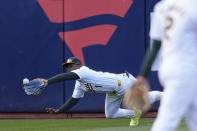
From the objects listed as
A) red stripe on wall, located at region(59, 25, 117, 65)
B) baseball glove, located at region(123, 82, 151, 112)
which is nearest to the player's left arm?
red stripe on wall, located at region(59, 25, 117, 65)

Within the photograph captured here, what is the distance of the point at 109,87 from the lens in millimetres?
9875

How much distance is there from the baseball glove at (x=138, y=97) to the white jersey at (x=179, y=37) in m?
0.17

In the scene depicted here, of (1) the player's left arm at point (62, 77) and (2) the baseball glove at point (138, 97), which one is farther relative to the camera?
(1) the player's left arm at point (62, 77)

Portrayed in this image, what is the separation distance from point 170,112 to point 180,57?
366 mm

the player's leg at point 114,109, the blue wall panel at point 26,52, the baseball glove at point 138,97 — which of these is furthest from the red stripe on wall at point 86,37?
the baseball glove at point 138,97

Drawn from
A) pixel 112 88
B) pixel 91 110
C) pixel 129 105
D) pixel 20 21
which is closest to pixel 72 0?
pixel 20 21

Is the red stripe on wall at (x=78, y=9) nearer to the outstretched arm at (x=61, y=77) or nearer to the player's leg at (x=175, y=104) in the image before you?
the outstretched arm at (x=61, y=77)

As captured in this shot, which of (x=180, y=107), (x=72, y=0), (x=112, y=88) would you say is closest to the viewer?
(x=180, y=107)

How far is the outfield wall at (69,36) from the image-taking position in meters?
13.2

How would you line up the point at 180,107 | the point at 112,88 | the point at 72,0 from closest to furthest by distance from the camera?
1. the point at 180,107
2. the point at 112,88
3. the point at 72,0

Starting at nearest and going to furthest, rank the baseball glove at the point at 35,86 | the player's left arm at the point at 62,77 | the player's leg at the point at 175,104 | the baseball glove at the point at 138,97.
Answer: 1. the player's leg at the point at 175,104
2. the baseball glove at the point at 138,97
3. the player's left arm at the point at 62,77
4. the baseball glove at the point at 35,86

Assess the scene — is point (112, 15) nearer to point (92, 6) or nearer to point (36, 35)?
point (92, 6)

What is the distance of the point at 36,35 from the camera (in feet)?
43.4

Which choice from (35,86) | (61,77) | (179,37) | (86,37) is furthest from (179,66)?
(86,37)
